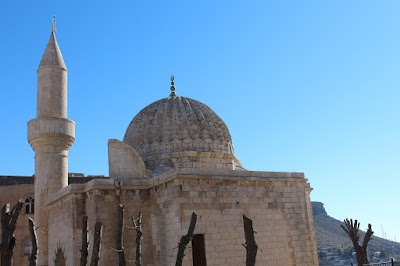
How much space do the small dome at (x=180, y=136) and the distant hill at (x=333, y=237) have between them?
50295mm

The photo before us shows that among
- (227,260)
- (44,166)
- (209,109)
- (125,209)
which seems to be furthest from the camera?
(209,109)

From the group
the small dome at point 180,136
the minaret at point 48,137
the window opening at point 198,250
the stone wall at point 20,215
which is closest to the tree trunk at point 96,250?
the window opening at point 198,250

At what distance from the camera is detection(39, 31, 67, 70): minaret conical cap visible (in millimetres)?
17719

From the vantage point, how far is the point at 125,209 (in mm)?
14047

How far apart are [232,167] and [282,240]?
3.66m

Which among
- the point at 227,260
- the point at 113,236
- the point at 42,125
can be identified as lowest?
the point at 227,260

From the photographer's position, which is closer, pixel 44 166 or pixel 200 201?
pixel 200 201

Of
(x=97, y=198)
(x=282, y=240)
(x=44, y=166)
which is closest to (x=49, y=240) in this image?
(x=44, y=166)

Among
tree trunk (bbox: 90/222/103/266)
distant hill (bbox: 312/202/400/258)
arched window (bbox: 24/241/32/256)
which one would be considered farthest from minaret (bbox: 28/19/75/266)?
distant hill (bbox: 312/202/400/258)

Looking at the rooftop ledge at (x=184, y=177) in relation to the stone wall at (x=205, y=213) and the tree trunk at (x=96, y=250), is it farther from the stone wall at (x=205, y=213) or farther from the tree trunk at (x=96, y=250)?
the tree trunk at (x=96, y=250)

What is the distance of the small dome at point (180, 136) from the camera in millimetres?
16328

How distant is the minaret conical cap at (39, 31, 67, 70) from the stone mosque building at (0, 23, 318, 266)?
2.0 inches

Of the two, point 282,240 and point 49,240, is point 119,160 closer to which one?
point 49,240

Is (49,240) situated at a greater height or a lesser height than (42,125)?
lesser
